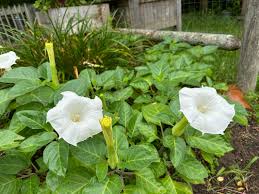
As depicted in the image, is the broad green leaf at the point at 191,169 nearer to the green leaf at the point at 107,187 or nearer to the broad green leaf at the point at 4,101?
the green leaf at the point at 107,187

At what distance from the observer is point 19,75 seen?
1.43 meters

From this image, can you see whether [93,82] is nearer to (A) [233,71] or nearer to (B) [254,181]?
(B) [254,181]

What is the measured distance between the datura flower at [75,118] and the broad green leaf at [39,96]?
29 cm

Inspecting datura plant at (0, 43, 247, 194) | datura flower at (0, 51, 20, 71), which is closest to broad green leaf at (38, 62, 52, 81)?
datura plant at (0, 43, 247, 194)

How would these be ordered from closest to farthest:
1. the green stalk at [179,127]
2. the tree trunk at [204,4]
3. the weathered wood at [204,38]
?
the green stalk at [179,127]
the weathered wood at [204,38]
the tree trunk at [204,4]

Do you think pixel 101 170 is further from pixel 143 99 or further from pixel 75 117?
pixel 143 99

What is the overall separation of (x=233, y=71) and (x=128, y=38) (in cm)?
92

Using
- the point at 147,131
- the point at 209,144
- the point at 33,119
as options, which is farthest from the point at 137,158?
the point at 33,119

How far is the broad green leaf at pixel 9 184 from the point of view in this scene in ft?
3.81

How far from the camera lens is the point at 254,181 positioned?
1.59m

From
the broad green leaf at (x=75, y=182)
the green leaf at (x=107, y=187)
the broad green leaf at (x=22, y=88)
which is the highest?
the broad green leaf at (x=22, y=88)

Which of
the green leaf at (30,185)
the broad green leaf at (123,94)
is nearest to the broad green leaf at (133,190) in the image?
the green leaf at (30,185)

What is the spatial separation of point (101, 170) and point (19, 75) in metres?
0.63

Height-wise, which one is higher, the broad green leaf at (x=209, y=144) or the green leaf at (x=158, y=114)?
the green leaf at (x=158, y=114)
